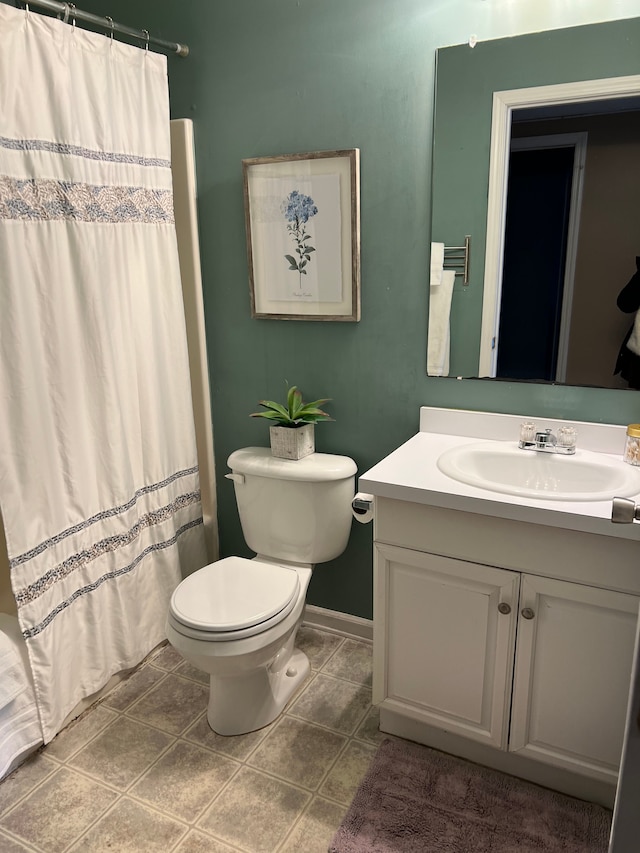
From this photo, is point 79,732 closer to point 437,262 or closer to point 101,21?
point 437,262

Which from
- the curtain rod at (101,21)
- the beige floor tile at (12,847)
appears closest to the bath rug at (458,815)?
the beige floor tile at (12,847)

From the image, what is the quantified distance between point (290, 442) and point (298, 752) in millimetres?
948

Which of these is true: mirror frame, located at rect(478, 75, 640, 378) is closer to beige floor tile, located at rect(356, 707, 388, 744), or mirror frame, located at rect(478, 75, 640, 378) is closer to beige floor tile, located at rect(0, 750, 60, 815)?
beige floor tile, located at rect(356, 707, 388, 744)

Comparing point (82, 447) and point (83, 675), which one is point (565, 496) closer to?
point (82, 447)

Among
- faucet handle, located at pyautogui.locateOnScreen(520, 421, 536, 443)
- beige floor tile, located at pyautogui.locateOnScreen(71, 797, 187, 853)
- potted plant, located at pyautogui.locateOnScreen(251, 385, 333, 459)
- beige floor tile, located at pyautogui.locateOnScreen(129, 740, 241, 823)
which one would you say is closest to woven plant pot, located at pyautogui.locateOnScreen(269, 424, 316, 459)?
potted plant, located at pyautogui.locateOnScreen(251, 385, 333, 459)

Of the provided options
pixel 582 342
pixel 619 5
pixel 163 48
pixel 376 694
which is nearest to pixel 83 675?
pixel 376 694

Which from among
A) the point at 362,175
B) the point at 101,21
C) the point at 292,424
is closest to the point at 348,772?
the point at 292,424

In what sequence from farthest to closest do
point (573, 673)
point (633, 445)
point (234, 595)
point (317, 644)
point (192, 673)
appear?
point (317, 644), point (192, 673), point (234, 595), point (633, 445), point (573, 673)

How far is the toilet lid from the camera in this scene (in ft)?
5.90

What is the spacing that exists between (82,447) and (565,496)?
1.36 metres

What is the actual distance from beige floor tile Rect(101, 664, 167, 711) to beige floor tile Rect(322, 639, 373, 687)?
60cm

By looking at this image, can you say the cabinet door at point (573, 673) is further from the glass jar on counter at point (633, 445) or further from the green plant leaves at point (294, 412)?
the green plant leaves at point (294, 412)

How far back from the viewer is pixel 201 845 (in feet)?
5.31

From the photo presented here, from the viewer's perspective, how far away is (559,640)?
1.58 metres
